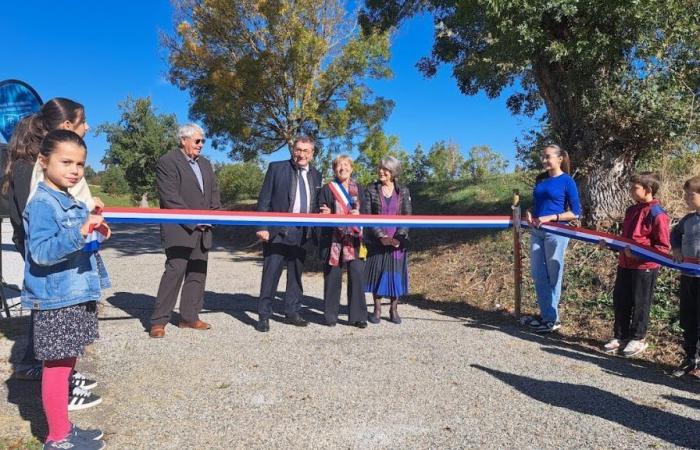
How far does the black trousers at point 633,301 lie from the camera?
473 centimetres

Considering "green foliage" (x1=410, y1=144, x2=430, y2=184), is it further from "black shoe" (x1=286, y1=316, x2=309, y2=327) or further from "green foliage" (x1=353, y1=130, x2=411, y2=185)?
"black shoe" (x1=286, y1=316, x2=309, y2=327)

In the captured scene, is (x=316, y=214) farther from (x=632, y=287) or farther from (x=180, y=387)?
(x=632, y=287)

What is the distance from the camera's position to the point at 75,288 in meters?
2.91

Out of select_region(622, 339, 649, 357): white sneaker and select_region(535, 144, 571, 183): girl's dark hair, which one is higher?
select_region(535, 144, 571, 183): girl's dark hair

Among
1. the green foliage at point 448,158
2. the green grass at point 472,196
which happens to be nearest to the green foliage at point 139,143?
the green foliage at point 448,158

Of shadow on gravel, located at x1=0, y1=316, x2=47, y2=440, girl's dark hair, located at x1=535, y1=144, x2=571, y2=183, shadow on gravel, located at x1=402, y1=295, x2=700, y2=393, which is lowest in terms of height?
shadow on gravel, located at x1=0, y1=316, x2=47, y2=440

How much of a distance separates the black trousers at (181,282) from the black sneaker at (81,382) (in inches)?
55.3

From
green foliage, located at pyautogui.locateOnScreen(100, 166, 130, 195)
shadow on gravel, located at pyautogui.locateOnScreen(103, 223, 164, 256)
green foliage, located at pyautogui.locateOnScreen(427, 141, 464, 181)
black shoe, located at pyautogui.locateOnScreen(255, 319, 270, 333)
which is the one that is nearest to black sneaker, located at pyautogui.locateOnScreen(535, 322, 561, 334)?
black shoe, located at pyautogui.locateOnScreen(255, 319, 270, 333)

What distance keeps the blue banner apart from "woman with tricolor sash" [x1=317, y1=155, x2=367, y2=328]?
10.8 ft

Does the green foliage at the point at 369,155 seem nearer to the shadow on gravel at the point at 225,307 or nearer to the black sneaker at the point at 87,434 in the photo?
the shadow on gravel at the point at 225,307

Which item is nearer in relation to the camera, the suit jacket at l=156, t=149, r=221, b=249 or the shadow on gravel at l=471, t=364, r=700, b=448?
the shadow on gravel at l=471, t=364, r=700, b=448

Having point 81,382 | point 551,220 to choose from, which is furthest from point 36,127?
point 551,220

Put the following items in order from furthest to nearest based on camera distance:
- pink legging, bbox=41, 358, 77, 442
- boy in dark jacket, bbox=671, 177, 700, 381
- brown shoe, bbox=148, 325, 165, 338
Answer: brown shoe, bbox=148, 325, 165, 338 < boy in dark jacket, bbox=671, 177, 700, 381 < pink legging, bbox=41, 358, 77, 442

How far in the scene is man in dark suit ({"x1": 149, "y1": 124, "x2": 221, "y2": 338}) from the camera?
5.26 meters
